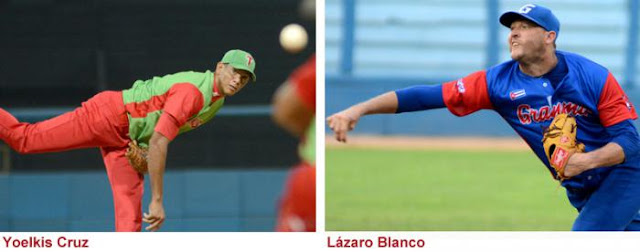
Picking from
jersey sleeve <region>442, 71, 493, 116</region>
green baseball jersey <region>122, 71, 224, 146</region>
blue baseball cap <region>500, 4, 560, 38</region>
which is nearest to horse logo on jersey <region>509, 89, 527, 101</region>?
jersey sleeve <region>442, 71, 493, 116</region>

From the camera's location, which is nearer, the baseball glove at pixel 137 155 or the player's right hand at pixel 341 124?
the player's right hand at pixel 341 124

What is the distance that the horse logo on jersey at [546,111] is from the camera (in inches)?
186

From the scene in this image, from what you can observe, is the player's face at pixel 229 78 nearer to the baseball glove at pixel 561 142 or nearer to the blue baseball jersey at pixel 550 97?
the blue baseball jersey at pixel 550 97

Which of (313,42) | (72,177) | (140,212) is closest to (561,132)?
(313,42)

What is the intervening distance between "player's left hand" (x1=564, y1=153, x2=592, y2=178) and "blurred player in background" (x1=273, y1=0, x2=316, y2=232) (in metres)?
1.06

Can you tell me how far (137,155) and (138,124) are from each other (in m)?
0.14

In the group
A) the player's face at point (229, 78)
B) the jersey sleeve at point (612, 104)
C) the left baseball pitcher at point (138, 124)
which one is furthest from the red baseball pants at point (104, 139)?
the jersey sleeve at point (612, 104)

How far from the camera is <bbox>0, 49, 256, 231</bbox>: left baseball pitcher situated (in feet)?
16.4

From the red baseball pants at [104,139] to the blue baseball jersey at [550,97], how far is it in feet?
4.97

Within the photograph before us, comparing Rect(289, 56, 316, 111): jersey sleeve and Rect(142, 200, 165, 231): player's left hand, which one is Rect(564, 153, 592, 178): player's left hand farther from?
Rect(142, 200, 165, 231): player's left hand

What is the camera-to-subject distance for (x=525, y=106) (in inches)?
189

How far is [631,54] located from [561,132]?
7.08 meters

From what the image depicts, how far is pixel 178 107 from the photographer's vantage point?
16.3ft

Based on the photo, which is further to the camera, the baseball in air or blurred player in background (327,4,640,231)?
the baseball in air
